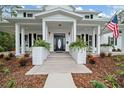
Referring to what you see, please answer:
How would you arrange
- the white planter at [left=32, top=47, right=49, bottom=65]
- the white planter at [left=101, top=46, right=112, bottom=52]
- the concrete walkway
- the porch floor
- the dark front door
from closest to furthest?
the concrete walkway, the porch floor, the white planter at [left=32, top=47, right=49, bottom=65], the white planter at [left=101, top=46, right=112, bottom=52], the dark front door

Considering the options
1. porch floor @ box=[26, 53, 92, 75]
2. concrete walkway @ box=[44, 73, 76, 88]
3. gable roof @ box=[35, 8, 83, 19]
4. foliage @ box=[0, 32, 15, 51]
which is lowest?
concrete walkway @ box=[44, 73, 76, 88]

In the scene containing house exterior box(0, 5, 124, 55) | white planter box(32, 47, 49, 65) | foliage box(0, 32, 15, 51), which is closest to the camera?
white planter box(32, 47, 49, 65)

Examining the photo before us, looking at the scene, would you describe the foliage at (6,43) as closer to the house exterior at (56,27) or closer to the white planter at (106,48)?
the house exterior at (56,27)

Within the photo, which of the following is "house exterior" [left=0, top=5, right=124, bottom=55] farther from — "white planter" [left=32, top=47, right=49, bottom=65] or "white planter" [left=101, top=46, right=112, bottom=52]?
"white planter" [left=32, top=47, right=49, bottom=65]

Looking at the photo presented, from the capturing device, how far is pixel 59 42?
2323 centimetres

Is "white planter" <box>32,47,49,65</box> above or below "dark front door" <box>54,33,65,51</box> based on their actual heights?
below

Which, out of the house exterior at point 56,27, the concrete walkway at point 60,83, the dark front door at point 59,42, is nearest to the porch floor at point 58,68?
the concrete walkway at point 60,83

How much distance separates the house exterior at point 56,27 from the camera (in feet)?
56.3

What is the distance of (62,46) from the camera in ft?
77.1

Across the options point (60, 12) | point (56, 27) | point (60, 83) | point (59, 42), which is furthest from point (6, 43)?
point (60, 83)

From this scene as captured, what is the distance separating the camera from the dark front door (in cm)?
2327

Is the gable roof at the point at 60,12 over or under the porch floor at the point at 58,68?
over

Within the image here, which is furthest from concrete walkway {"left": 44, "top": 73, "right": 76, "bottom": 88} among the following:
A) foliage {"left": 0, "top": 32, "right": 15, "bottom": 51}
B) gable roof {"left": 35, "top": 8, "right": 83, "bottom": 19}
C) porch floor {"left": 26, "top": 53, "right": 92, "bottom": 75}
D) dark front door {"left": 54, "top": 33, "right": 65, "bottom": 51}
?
foliage {"left": 0, "top": 32, "right": 15, "bottom": 51}

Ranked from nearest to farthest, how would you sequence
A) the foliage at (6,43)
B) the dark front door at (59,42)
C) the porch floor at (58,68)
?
the porch floor at (58,68) → the dark front door at (59,42) → the foliage at (6,43)
